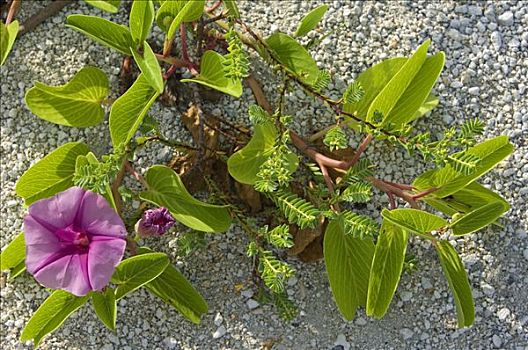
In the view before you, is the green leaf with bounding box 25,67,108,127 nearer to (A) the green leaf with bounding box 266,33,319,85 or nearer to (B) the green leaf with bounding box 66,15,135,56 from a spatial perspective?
(B) the green leaf with bounding box 66,15,135,56

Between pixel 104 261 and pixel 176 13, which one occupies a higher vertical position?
pixel 176 13

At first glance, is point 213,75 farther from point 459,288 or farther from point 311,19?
A: point 459,288

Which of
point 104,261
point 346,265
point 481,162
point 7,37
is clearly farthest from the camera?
point 7,37

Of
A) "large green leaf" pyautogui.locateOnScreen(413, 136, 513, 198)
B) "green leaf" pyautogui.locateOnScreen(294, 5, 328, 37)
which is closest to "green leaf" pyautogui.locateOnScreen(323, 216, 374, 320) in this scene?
"large green leaf" pyautogui.locateOnScreen(413, 136, 513, 198)

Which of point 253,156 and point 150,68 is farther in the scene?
point 253,156

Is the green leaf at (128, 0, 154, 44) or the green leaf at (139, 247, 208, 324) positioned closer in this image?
the green leaf at (128, 0, 154, 44)

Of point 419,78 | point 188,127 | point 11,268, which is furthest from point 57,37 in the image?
point 419,78

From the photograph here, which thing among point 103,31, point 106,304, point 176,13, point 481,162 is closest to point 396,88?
point 481,162
